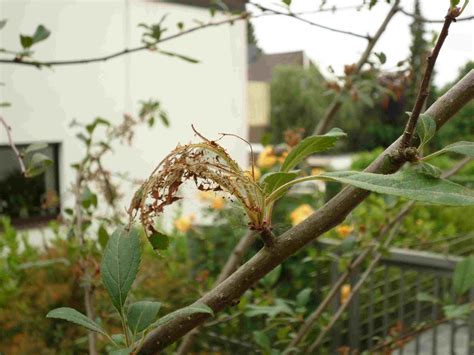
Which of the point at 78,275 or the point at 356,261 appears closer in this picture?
the point at 78,275

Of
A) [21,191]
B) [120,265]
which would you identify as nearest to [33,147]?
[120,265]

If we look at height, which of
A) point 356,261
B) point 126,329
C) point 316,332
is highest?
point 126,329

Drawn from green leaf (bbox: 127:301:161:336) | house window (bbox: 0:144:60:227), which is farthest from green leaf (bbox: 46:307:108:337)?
house window (bbox: 0:144:60:227)

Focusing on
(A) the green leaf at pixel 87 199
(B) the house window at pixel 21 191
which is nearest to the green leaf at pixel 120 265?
(A) the green leaf at pixel 87 199

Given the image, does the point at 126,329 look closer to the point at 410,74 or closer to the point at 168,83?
the point at 410,74

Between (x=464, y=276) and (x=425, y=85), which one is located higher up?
(x=425, y=85)

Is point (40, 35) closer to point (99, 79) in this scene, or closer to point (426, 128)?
point (426, 128)

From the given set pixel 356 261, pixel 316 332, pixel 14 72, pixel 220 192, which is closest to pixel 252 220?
pixel 220 192
